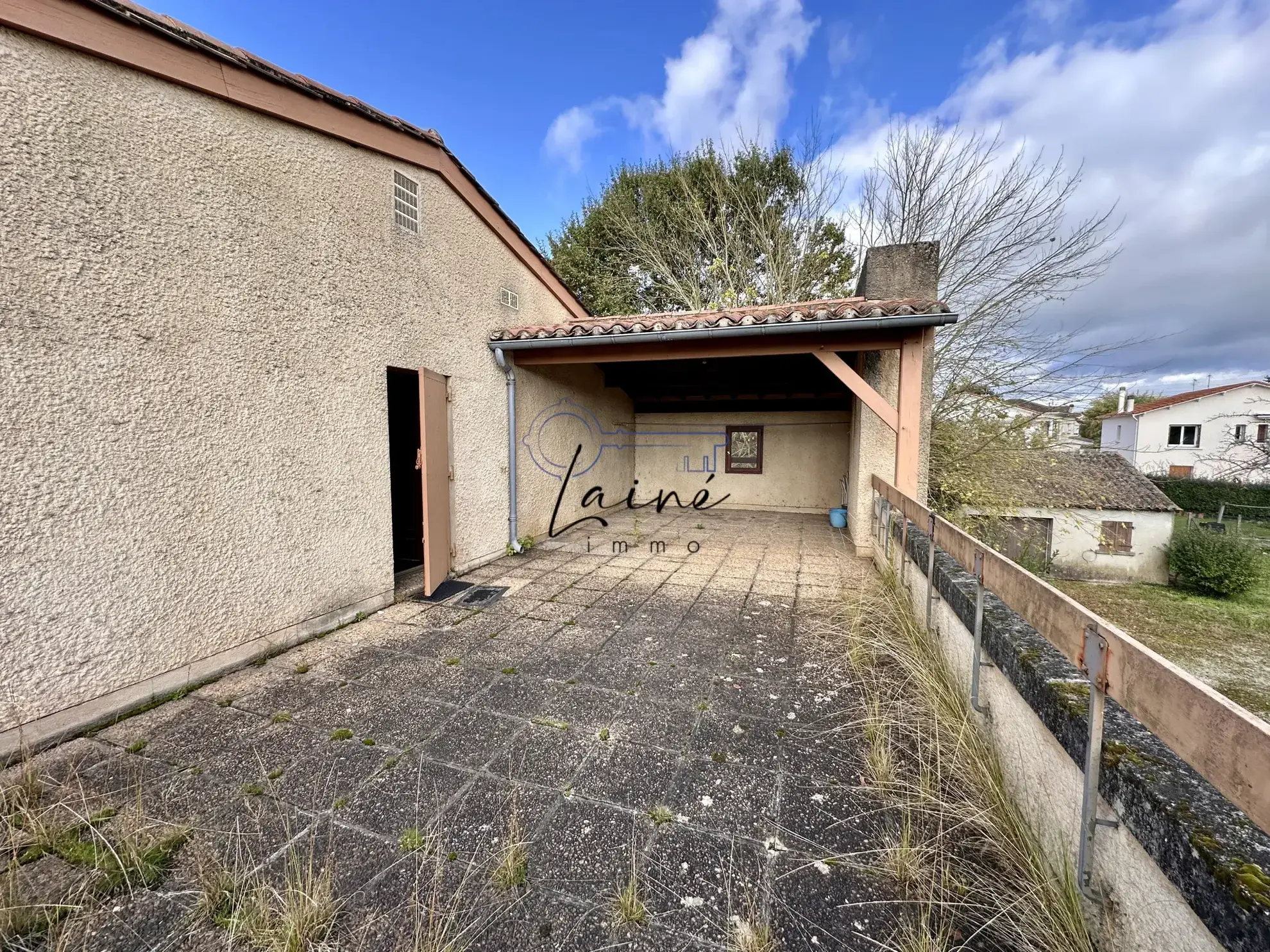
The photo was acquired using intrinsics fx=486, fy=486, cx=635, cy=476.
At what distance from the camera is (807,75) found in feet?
39.1

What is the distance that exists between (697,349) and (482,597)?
361 cm

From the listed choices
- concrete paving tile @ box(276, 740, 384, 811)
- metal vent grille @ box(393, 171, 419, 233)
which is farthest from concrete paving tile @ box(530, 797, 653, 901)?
metal vent grille @ box(393, 171, 419, 233)

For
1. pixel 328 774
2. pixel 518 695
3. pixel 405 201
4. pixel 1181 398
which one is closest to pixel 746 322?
pixel 405 201

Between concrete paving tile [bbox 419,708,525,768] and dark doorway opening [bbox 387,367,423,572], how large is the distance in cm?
370

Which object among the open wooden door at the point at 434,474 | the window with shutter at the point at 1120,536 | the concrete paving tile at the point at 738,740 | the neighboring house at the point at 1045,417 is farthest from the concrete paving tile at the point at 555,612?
the window with shutter at the point at 1120,536

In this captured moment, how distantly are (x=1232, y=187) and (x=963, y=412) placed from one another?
929 cm

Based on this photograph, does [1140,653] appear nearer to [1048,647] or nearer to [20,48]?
[1048,647]

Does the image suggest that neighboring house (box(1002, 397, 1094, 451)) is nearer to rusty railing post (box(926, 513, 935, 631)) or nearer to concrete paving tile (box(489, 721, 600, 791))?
rusty railing post (box(926, 513, 935, 631))

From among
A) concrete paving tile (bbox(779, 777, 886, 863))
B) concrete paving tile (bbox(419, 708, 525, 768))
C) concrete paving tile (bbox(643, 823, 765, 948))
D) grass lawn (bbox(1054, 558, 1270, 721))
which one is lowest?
grass lawn (bbox(1054, 558, 1270, 721))

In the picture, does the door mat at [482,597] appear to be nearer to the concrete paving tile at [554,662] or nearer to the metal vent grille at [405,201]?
the concrete paving tile at [554,662]

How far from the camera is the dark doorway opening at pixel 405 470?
601 cm

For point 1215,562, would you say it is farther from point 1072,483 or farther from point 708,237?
point 708,237

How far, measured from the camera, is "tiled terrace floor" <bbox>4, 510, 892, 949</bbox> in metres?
1.54

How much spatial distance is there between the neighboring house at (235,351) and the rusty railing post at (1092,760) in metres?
4.08
